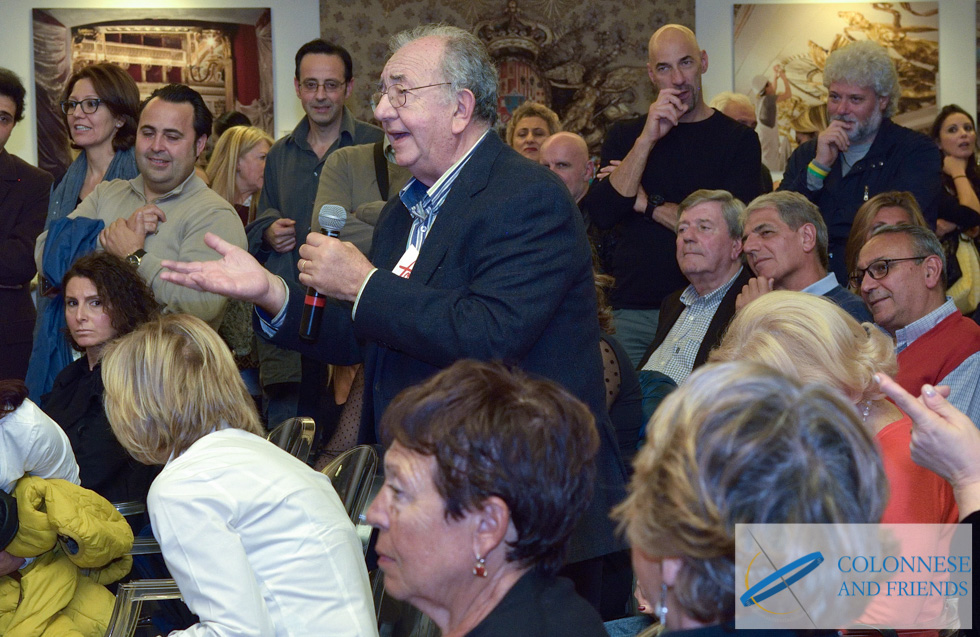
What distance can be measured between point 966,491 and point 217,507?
1.23 m

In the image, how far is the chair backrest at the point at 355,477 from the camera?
2.37 m

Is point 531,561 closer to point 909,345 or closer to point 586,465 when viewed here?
point 586,465

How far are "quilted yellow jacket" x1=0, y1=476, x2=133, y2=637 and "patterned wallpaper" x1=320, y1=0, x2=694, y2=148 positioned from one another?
4.60 metres

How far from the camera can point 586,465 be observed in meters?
1.46

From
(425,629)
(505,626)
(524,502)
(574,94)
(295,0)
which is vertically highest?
(295,0)

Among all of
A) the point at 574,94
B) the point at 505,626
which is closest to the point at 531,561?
the point at 505,626

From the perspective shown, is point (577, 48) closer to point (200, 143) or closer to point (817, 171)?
point (817, 171)

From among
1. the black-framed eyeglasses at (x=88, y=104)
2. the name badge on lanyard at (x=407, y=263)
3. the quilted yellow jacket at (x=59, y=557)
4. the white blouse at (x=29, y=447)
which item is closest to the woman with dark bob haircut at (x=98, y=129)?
the black-framed eyeglasses at (x=88, y=104)

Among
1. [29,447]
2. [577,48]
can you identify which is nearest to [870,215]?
[29,447]

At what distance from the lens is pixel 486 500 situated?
139cm

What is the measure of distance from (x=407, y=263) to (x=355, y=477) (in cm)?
54

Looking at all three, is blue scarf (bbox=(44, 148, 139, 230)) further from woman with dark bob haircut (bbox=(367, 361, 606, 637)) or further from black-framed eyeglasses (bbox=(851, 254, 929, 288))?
woman with dark bob haircut (bbox=(367, 361, 606, 637))

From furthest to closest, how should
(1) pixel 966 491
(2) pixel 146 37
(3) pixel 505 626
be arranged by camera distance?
(2) pixel 146 37, (1) pixel 966 491, (3) pixel 505 626

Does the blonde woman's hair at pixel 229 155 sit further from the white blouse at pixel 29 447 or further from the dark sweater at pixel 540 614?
the dark sweater at pixel 540 614
